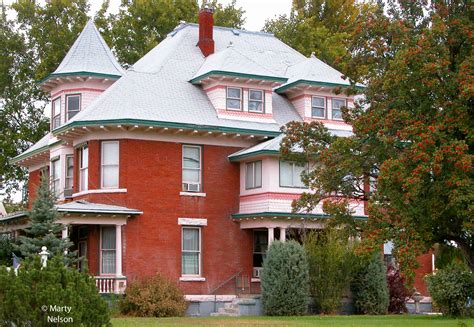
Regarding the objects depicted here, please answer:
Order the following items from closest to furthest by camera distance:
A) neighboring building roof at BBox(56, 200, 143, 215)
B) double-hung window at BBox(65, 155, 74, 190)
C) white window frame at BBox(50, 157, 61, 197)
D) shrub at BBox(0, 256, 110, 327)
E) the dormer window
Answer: shrub at BBox(0, 256, 110, 327), neighboring building roof at BBox(56, 200, 143, 215), double-hung window at BBox(65, 155, 74, 190), the dormer window, white window frame at BBox(50, 157, 61, 197)

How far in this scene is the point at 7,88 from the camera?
56125 millimetres

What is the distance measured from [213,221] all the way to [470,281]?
11.5 metres

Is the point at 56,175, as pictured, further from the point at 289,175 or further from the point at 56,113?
the point at 289,175

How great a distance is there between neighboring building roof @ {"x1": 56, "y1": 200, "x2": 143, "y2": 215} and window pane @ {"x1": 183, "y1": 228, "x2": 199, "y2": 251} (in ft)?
7.98

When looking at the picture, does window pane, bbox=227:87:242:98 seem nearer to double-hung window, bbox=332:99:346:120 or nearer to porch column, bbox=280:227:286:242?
double-hung window, bbox=332:99:346:120

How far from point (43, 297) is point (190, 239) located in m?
23.7

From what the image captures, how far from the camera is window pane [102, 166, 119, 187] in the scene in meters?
38.0

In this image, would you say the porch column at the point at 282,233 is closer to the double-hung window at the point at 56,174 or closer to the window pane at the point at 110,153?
the window pane at the point at 110,153

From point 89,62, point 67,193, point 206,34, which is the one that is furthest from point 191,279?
point 206,34

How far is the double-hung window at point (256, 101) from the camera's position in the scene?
133 ft

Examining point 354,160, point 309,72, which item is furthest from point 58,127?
point 354,160

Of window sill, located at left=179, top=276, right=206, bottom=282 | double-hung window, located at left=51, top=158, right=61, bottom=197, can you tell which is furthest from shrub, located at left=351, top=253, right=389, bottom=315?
double-hung window, located at left=51, top=158, right=61, bottom=197

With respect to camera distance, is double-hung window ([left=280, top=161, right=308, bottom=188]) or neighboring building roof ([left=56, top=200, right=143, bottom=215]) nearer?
neighboring building roof ([left=56, top=200, right=143, bottom=215])

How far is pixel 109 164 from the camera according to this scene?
1502 inches
